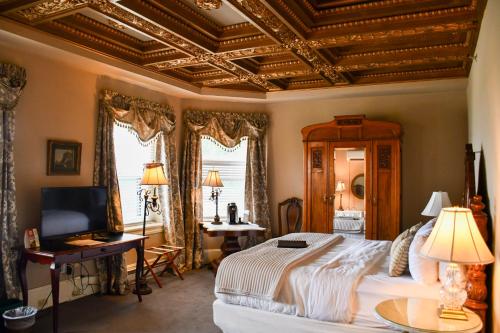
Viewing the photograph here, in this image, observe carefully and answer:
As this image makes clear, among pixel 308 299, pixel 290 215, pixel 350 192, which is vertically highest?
pixel 350 192

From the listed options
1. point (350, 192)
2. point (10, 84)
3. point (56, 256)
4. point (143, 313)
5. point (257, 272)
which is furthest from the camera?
point (350, 192)

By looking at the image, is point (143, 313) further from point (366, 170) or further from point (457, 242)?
point (366, 170)

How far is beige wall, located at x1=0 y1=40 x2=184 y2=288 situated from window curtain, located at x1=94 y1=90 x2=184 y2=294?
131 mm

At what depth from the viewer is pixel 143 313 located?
4.29 m

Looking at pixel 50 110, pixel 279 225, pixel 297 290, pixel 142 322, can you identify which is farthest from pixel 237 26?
pixel 279 225

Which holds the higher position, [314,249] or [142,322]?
[314,249]

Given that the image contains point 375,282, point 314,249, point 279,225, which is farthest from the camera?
point 279,225

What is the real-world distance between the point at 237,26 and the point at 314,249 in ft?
7.75

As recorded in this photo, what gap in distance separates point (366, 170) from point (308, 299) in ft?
10.0

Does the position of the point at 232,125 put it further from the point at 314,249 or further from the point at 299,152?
the point at 314,249

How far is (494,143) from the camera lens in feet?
8.59

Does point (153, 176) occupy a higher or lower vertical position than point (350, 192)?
higher

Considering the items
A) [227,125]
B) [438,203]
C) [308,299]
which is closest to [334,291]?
[308,299]

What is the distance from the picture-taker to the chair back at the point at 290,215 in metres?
6.66
